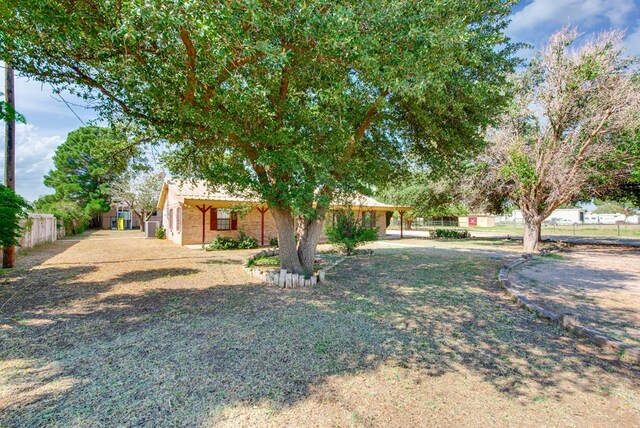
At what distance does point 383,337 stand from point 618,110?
1477 centimetres

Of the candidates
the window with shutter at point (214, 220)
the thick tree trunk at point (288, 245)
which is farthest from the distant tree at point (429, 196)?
the thick tree trunk at point (288, 245)

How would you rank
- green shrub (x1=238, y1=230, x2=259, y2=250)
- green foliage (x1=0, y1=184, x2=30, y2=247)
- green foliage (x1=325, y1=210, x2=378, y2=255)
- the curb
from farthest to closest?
green shrub (x1=238, y1=230, x2=259, y2=250) < green foliage (x1=325, y1=210, x2=378, y2=255) < green foliage (x1=0, y1=184, x2=30, y2=247) < the curb

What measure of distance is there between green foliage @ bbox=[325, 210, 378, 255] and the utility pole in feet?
35.7

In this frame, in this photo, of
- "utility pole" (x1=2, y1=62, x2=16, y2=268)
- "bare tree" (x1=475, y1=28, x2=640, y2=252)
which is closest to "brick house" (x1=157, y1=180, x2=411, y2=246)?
"utility pole" (x1=2, y1=62, x2=16, y2=268)

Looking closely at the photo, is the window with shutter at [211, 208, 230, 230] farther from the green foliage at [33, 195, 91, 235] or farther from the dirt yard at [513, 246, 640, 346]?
the dirt yard at [513, 246, 640, 346]

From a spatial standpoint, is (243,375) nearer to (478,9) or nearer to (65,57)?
(65,57)

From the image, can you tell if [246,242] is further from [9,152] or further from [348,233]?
[9,152]

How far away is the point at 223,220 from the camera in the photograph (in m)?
18.7

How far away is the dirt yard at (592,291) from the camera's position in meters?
5.11

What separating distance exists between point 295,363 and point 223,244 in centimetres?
1342

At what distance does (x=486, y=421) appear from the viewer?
264 centimetres

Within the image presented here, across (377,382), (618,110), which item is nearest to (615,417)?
(377,382)

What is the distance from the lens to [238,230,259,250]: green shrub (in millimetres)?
17031

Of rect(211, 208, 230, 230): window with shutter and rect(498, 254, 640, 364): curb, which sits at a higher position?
rect(211, 208, 230, 230): window with shutter
